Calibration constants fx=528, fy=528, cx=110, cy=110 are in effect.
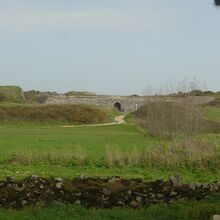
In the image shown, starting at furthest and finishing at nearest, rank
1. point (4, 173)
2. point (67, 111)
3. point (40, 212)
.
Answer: point (67, 111) < point (4, 173) < point (40, 212)

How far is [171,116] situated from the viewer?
44.2 metres

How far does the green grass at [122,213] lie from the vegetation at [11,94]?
8662 centimetres

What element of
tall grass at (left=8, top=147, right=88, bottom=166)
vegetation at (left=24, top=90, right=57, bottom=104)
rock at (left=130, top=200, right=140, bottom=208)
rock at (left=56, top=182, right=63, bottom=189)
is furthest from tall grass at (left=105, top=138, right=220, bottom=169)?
vegetation at (left=24, top=90, right=57, bottom=104)

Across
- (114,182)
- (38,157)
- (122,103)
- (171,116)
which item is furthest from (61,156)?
(122,103)

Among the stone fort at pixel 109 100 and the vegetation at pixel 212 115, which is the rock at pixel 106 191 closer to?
the vegetation at pixel 212 115

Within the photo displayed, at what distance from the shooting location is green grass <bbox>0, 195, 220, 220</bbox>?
935 cm

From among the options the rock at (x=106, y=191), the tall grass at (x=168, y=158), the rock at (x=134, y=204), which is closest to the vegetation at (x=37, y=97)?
the tall grass at (x=168, y=158)

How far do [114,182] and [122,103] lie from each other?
331 feet

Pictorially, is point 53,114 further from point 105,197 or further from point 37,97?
point 105,197

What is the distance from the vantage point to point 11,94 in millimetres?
102188

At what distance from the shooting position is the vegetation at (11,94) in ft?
319

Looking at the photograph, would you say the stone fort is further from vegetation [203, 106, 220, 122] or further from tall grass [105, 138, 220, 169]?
tall grass [105, 138, 220, 169]

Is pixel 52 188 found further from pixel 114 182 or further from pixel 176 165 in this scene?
pixel 176 165

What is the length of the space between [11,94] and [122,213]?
9458cm
